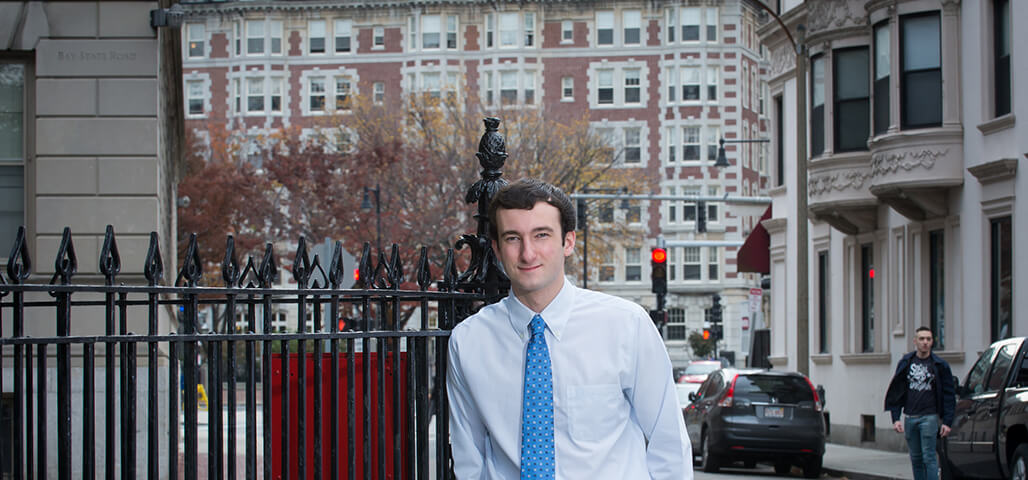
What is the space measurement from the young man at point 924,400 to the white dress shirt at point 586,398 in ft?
35.3

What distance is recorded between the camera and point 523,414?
4.43 m

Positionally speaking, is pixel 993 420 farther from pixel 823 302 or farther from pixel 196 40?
pixel 196 40

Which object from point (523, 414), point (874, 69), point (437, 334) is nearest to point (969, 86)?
point (874, 69)

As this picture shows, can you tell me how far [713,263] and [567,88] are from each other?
41.4 feet

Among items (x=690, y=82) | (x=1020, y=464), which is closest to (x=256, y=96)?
(x=690, y=82)

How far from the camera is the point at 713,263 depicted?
79.6m

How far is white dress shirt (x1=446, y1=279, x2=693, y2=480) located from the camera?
14.4ft

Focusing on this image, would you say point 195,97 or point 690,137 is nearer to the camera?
point 690,137

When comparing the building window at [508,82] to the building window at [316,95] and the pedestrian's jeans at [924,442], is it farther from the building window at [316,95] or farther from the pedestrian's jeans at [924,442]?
the pedestrian's jeans at [924,442]

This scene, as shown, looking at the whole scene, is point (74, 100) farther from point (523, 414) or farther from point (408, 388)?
point (523, 414)

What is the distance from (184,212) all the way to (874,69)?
23.7 metres

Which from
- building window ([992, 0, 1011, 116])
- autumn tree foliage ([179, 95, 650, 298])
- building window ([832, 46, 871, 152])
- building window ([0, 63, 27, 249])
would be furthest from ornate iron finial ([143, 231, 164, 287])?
autumn tree foliage ([179, 95, 650, 298])

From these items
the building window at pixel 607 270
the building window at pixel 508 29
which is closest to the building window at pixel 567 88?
the building window at pixel 508 29

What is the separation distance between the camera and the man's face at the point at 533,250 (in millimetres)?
4453
